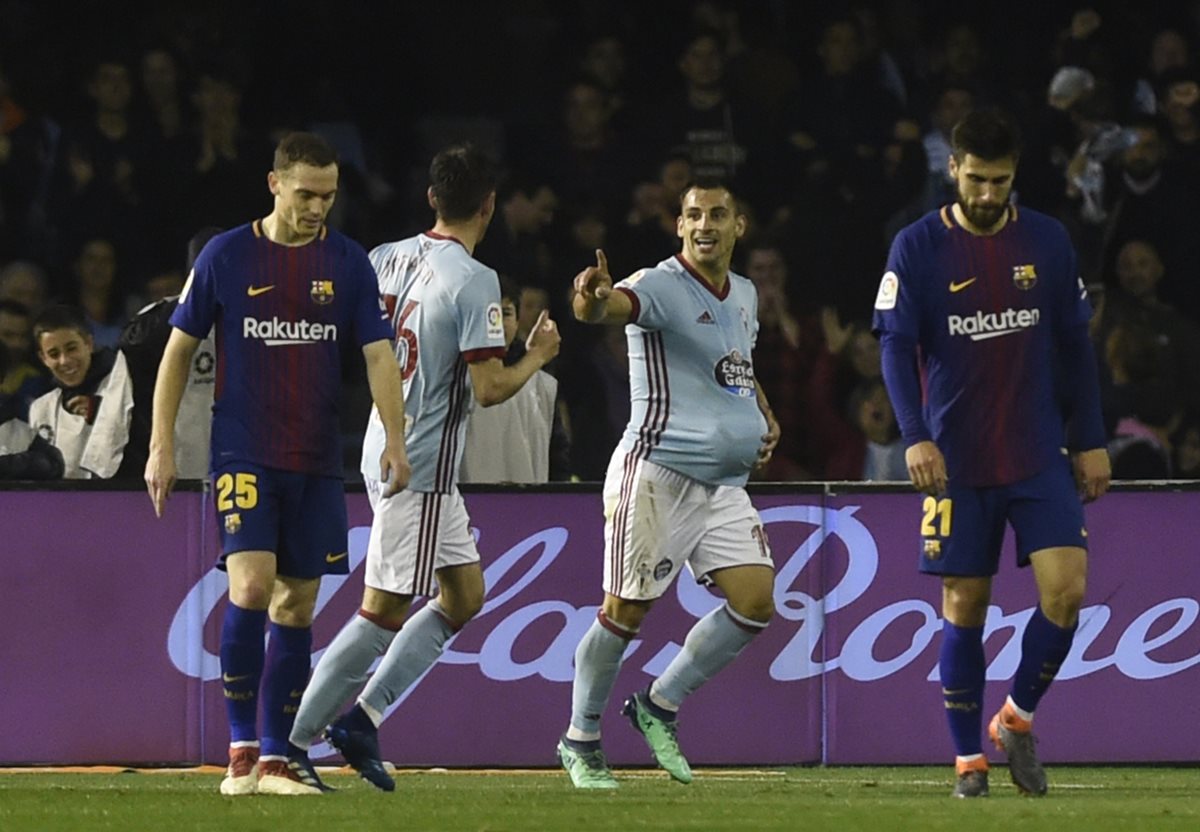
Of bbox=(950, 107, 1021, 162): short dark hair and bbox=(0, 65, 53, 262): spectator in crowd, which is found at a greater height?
bbox=(0, 65, 53, 262): spectator in crowd

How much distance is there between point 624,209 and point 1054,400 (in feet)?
22.3

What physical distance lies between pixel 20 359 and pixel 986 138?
268 inches

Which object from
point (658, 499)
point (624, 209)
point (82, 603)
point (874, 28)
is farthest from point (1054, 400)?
point (874, 28)

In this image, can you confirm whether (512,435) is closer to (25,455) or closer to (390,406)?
(25,455)

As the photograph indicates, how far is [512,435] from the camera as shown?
11500mm

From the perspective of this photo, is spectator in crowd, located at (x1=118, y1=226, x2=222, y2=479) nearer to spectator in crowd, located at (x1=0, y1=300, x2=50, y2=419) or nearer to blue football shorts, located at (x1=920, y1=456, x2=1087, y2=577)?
spectator in crowd, located at (x1=0, y1=300, x2=50, y2=419)

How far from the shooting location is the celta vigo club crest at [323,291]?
8336 mm

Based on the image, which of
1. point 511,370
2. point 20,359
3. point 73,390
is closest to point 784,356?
point 20,359

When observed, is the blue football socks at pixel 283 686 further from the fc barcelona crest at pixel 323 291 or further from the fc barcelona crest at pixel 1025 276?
the fc barcelona crest at pixel 1025 276

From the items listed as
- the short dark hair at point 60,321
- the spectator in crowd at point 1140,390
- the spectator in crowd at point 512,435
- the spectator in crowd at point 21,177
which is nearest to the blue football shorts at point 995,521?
the spectator in crowd at point 512,435

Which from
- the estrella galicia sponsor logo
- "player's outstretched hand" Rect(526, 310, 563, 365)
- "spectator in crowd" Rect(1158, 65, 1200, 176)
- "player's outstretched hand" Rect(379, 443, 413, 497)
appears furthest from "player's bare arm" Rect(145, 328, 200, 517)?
"spectator in crowd" Rect(1158, 65, 1200, 176)

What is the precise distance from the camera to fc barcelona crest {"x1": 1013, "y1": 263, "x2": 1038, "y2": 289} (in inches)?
336

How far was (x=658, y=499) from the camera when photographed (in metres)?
9.31

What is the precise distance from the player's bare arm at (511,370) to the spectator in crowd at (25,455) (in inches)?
111
